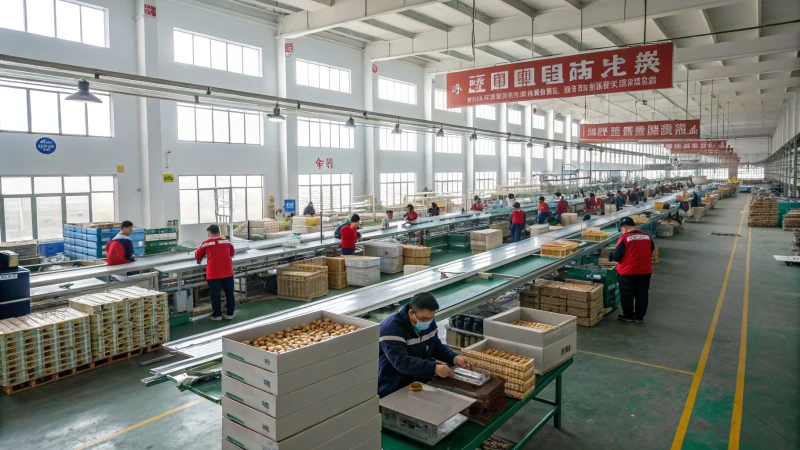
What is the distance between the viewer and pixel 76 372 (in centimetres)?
599

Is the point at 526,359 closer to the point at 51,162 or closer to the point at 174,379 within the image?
the point at 174,379

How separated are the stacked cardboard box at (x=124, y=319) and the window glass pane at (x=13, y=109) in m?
7.63

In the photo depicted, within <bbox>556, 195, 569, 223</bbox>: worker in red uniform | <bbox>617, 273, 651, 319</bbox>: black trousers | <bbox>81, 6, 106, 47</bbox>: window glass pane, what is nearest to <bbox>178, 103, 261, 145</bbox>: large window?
<bbox>81, 6, 106, 47</bbox>: window glass pane

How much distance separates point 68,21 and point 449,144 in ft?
56.8

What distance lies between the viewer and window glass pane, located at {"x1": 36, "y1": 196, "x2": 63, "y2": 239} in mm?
12398

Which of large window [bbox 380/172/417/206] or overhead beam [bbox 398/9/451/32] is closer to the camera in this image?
overhead beam [bbox 398/9/451/32]

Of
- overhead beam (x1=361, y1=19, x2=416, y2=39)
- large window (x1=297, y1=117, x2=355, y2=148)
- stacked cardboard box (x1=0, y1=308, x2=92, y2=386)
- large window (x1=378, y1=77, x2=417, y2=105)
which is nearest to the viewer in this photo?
stacked cardboard box (x1=0, y1=308, x2=92, y2=386)

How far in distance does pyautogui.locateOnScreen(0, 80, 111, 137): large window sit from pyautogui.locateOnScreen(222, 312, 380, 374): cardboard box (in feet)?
37.5

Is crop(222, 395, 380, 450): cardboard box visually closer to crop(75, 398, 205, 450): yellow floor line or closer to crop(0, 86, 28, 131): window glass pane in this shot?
crop(75, 398, 205, 450): yellow floor line

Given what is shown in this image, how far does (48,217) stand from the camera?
41.4 ft

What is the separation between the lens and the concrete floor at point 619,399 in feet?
14.6

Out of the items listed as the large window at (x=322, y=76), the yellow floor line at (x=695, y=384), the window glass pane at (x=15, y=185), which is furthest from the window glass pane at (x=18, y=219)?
the yellow floor line at (x=695, y=384)

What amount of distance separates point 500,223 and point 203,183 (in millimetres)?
9782

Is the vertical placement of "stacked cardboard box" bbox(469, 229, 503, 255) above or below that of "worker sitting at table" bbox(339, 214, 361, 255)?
below
